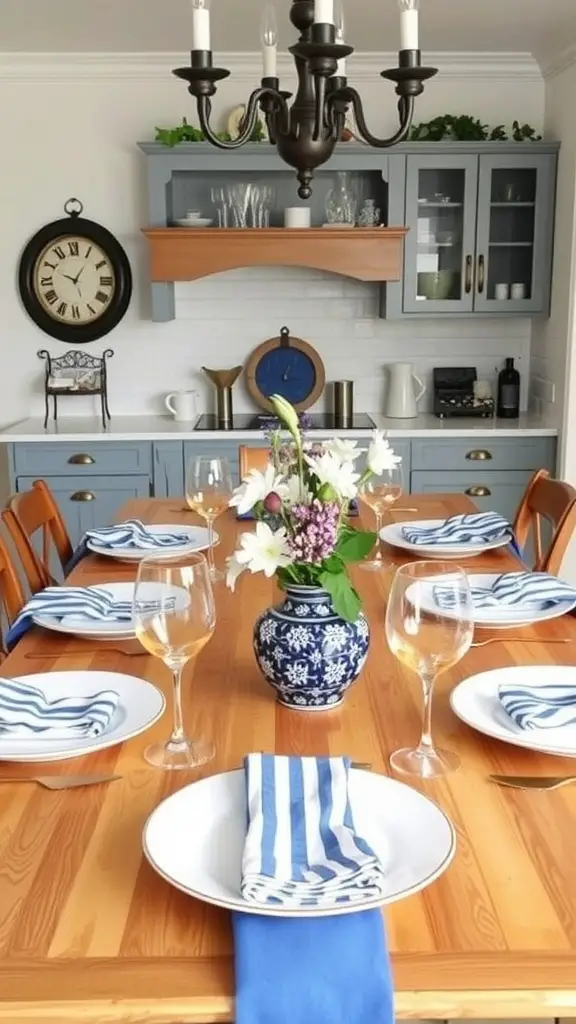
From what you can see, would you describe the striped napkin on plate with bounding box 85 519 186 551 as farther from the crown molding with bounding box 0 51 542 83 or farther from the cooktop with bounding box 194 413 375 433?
the crown molding with bounding box 0 51 542 83

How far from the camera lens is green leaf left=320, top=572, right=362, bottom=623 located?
129 cm

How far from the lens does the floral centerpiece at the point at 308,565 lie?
1276mm

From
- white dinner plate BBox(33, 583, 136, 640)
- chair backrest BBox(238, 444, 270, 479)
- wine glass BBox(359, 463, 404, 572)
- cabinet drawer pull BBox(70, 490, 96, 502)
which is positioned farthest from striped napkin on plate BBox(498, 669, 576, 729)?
cabinet drawer pull BBox(70, 490, 96, 502)

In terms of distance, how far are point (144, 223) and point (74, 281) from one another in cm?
39

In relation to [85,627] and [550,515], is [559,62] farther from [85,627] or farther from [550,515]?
[85,627]

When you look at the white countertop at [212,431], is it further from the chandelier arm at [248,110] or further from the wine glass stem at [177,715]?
the wine glass stem at [177,715]

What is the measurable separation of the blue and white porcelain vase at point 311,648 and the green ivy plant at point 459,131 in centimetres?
307

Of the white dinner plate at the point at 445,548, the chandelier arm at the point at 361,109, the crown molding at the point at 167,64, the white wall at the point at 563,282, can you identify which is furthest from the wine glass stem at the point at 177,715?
the crown molding at the point at 167,64

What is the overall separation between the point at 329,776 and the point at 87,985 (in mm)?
334

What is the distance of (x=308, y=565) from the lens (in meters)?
1.31

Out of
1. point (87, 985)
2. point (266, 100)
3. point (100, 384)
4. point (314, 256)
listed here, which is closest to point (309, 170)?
point (266, 100)

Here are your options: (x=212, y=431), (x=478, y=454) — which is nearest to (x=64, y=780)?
(x=212, y=431)

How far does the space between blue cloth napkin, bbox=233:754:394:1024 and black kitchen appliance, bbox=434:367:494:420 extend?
3265mm

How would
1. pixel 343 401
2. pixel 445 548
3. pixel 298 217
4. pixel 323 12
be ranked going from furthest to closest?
pixel 343 401, pixel 298 217, pixel 445 548, pixel 323 12
